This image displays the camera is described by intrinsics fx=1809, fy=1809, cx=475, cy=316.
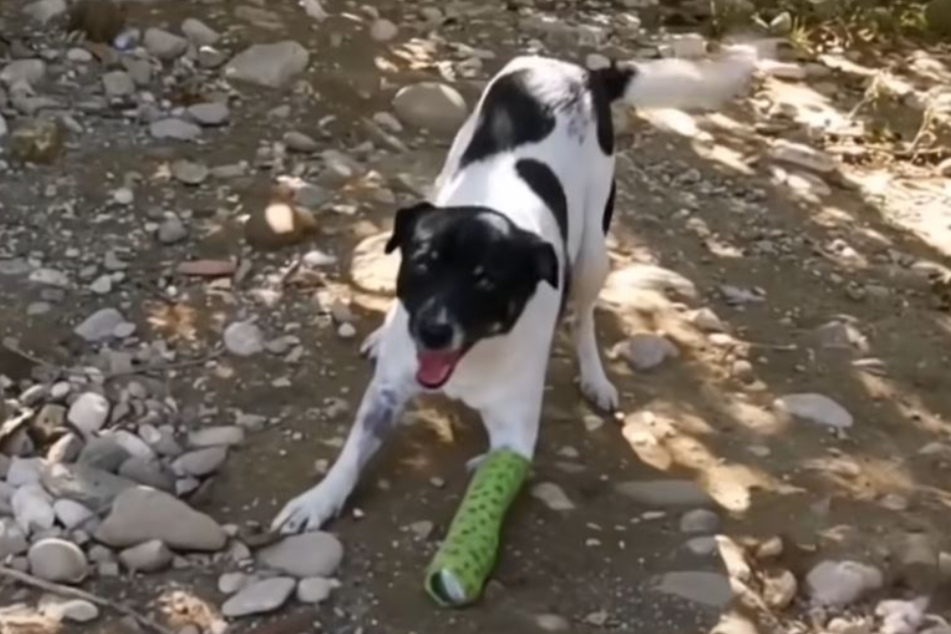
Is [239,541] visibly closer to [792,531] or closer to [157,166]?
[792,531]

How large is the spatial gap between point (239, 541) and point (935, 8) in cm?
491

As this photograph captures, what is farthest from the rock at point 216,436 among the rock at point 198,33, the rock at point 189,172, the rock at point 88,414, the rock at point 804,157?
the rock at point 804,157

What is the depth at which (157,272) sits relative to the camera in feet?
16.9

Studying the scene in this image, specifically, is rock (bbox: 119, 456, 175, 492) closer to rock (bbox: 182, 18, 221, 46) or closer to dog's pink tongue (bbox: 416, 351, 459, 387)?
dog's pink tongue (bbox: 416, 351, 459, 387)

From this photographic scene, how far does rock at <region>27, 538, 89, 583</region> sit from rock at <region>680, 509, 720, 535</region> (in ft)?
4.53

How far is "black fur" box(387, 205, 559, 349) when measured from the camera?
13.1 ft

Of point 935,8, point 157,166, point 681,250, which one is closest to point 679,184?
point 681,250

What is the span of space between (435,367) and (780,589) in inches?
36.5

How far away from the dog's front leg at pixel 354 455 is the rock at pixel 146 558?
27 centimetres

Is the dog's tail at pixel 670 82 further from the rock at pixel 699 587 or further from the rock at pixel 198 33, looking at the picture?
the rock at pixel 198 33

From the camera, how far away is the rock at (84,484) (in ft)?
13.6

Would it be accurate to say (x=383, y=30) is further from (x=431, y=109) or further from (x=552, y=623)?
(x=552, y=623)

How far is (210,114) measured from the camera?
6043mm

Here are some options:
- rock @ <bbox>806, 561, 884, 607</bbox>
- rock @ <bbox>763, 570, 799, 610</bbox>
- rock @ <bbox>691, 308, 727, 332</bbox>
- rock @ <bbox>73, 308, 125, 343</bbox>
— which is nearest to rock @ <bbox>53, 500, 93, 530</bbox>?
rock @ <bbox>73, 308, 125, 343</bbox>
